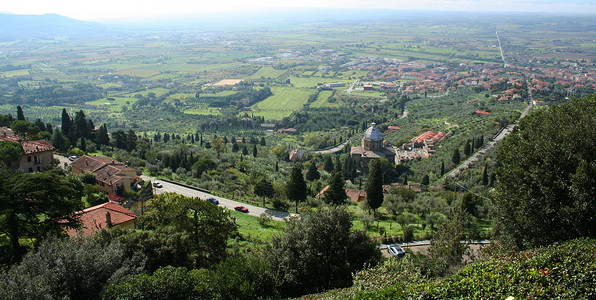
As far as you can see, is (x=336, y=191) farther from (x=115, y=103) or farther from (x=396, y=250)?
(x=115, y=103)

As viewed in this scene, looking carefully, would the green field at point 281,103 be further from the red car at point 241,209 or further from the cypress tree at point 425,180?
the red car at point 241,209

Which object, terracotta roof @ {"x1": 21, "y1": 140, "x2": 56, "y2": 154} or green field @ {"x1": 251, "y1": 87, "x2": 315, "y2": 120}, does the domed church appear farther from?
green field @ {"x1": 251, "y1": 87, "x2": 315, "y2": 120}

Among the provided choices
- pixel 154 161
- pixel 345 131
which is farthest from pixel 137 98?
pixel 154 161

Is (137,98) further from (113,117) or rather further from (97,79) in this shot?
(97,79)

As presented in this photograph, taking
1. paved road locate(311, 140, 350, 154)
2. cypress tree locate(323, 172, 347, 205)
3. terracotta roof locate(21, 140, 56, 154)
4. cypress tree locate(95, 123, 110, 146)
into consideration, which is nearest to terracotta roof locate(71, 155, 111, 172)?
terracotta roof locate(21, 140, 56, 154)

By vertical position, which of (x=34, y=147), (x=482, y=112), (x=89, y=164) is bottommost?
(x=482, y=112)

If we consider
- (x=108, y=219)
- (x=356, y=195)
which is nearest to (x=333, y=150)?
(x=356, y=195)

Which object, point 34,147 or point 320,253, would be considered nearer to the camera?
point 320,253
